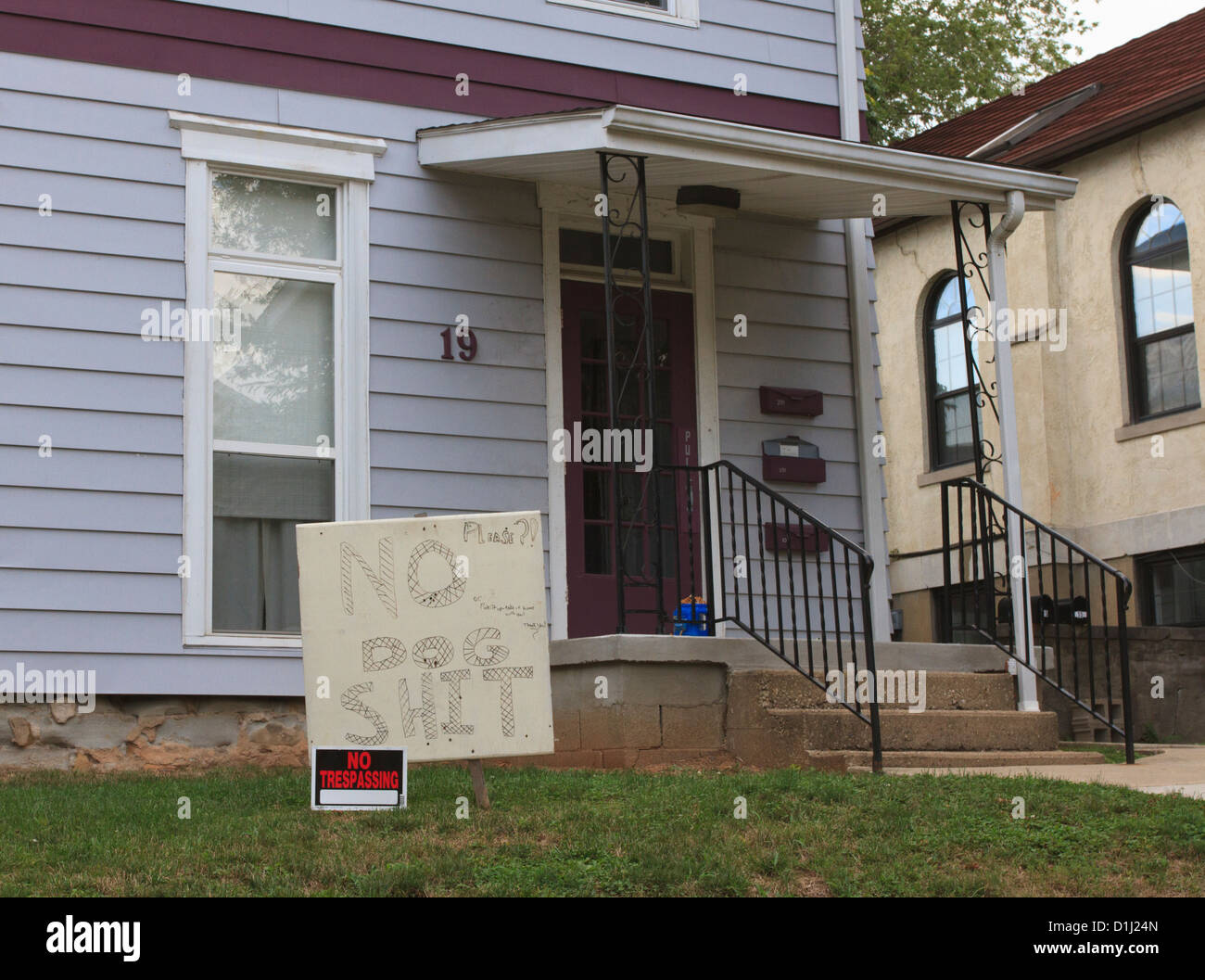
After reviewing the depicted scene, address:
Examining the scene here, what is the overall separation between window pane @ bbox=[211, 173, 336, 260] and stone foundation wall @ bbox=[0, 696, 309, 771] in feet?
8.05

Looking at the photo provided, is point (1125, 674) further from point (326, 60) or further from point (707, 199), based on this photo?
point (326, 60)

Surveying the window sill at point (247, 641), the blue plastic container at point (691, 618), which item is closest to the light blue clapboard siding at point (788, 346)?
the blue plastic container at point (691, 618)

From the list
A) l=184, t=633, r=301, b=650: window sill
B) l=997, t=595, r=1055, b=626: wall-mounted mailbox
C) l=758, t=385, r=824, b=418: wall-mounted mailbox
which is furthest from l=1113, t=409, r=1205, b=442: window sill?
l=184, t=633, r=301, b=650: window sill

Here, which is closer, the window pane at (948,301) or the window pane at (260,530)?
the window pane at (260,530)

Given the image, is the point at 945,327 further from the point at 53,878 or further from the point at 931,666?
the point at 53,878

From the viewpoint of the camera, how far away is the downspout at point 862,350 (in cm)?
977

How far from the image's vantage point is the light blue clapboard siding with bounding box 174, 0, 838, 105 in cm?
895

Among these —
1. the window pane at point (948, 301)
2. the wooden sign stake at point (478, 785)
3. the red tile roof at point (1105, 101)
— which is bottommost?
the wooden sign stake at point (478, 785)

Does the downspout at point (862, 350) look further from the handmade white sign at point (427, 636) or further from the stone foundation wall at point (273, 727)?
the handmade white sign at point (427, 636)

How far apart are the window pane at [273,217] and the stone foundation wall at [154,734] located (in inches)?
96.7
